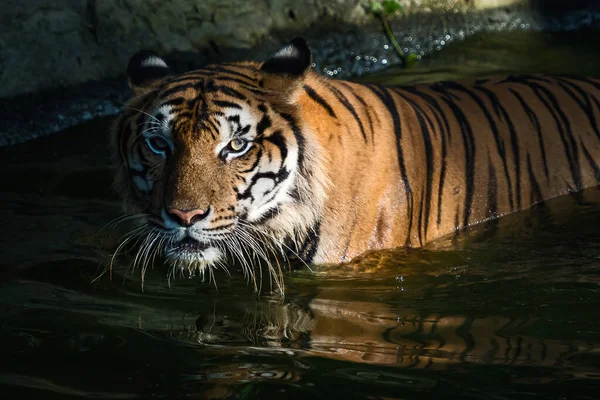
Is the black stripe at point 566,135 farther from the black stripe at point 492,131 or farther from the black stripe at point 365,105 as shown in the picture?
the black stripe at point 365,105

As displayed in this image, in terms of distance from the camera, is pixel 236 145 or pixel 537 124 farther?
pixel 537 124

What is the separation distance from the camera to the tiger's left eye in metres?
3.05

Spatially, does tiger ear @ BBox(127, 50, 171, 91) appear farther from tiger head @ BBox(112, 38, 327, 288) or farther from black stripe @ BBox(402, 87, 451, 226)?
black stripe @ BBox(402, 87, 451, 226)

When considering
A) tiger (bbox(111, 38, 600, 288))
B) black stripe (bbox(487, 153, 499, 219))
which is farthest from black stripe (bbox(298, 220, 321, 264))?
black stripe (bbox(487, 153, 499, 219))

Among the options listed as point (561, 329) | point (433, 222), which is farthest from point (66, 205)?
point (561, 329)

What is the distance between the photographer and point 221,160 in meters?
3.04

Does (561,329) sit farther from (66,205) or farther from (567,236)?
(66,205)

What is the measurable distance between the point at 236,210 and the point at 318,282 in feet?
1.47

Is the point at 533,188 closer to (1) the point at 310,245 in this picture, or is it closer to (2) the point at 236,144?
(1) the point at 310,245

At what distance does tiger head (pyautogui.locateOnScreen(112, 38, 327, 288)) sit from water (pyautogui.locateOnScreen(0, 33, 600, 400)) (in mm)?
226

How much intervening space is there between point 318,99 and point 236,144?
1.33 ft

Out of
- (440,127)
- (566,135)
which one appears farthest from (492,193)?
(566,135)

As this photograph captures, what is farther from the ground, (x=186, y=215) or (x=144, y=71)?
(x=144, y=71)

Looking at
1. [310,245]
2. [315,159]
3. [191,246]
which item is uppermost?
[315,159]
